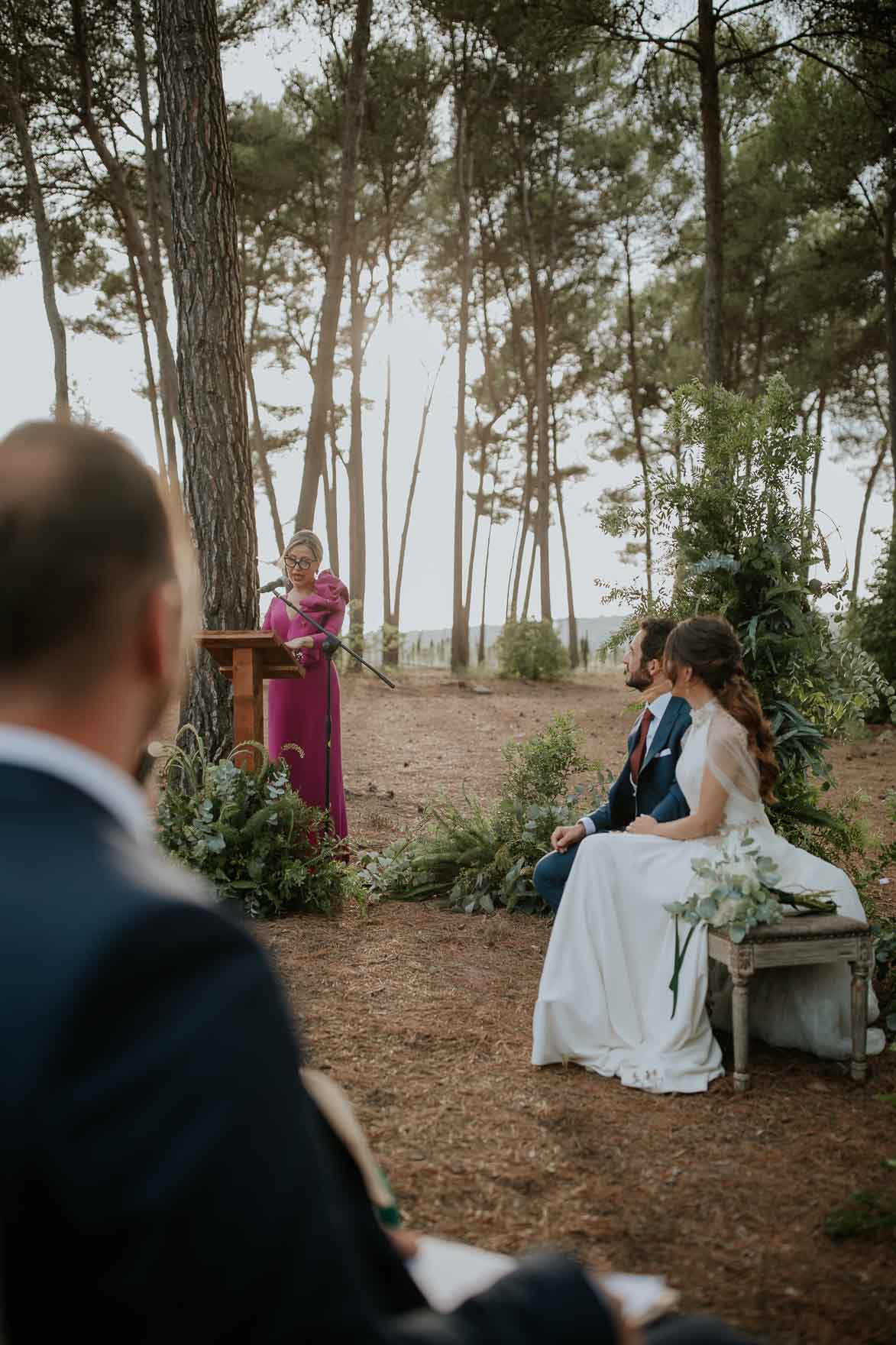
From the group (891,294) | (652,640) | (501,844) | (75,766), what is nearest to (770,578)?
(652,640)

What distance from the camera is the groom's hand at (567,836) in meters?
4.52

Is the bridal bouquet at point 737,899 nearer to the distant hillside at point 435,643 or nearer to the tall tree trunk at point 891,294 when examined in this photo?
the tall tree trunk at point 891,294

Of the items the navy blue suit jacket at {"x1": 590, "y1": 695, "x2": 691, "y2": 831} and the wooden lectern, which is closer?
the navy blue suit jacket at {"x1": 590, "y1": 695, "x2": 691, "y2": 831}

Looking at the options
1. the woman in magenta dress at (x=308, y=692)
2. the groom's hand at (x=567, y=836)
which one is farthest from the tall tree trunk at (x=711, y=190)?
the groom's hand at (x=567, y=836)

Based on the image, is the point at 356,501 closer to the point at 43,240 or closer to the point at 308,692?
the point at 43,240

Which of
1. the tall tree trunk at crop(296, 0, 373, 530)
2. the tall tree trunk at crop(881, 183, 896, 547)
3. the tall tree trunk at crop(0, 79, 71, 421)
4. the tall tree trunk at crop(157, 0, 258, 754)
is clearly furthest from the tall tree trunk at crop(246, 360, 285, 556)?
the tall tree trunk at crop(157, 0, 258, 754)

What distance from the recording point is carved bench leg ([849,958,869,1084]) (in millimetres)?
3430

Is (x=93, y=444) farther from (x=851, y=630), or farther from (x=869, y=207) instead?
(x=869, y=207)

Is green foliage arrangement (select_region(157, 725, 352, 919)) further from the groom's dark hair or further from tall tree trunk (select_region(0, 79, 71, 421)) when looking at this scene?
tall tree trunk (select_region(0, 79, 71, 421))

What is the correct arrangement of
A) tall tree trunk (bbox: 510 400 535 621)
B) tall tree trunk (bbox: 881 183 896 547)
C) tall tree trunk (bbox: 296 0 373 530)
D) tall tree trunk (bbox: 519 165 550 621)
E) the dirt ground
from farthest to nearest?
tall tree trunk (bbox: 510 400 535 621) < tall tree trunk (bbox: 519 165 550 621) < tall tree trunk (bbox: 881 183 896 547) < tall tree trunk (bbox: 296 0 373 530) < the dirt ground

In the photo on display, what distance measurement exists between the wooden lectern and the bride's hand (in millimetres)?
2003

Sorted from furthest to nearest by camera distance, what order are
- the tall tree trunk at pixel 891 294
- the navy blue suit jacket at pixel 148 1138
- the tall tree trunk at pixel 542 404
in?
the tall tree trunk at pixel 542 404 < the tall tree trunk at pixel 891 294 < the navy blue suit jacket at pixel 148 1138

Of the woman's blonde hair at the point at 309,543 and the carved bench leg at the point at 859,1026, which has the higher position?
the woman's blonde hair at the point at 309,543

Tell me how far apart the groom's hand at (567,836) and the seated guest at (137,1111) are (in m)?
3.79
